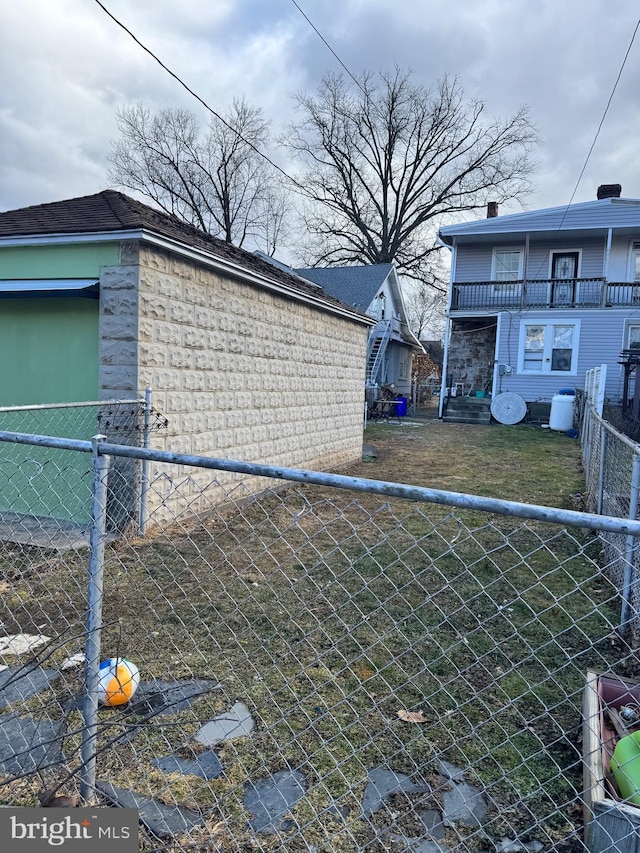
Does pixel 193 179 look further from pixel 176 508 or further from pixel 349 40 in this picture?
pixel 176 508

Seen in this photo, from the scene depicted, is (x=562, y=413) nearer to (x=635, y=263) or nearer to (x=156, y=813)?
(x=635, y=263)

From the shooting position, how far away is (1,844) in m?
1.60

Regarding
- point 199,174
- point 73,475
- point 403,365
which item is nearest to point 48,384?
point 73,475

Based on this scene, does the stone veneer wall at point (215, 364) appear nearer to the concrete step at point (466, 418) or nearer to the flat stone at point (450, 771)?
the flat stone at point (450, 771)

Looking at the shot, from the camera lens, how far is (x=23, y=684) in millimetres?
2846

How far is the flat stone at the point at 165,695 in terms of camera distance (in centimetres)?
265

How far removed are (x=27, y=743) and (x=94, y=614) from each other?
40.7 inches

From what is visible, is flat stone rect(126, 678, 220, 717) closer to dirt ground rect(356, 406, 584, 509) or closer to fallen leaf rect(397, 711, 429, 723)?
fallen leaf rect(397, 711, 429, 723)

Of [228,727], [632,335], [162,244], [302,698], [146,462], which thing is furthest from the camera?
[632,335]

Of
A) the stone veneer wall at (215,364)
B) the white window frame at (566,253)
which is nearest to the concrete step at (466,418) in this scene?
the white window frame at (566,253)

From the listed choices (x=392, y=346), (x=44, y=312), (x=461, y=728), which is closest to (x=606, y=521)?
(x=461, y=728)

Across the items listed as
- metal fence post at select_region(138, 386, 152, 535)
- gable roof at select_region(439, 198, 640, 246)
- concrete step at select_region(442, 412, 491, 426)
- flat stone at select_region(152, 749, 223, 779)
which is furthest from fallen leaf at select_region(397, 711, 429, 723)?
gable roof at select_region(439, 198, 640, 246)

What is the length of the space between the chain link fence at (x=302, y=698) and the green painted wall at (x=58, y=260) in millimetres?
2723

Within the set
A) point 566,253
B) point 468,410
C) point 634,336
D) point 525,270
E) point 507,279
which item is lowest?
point 468,410
